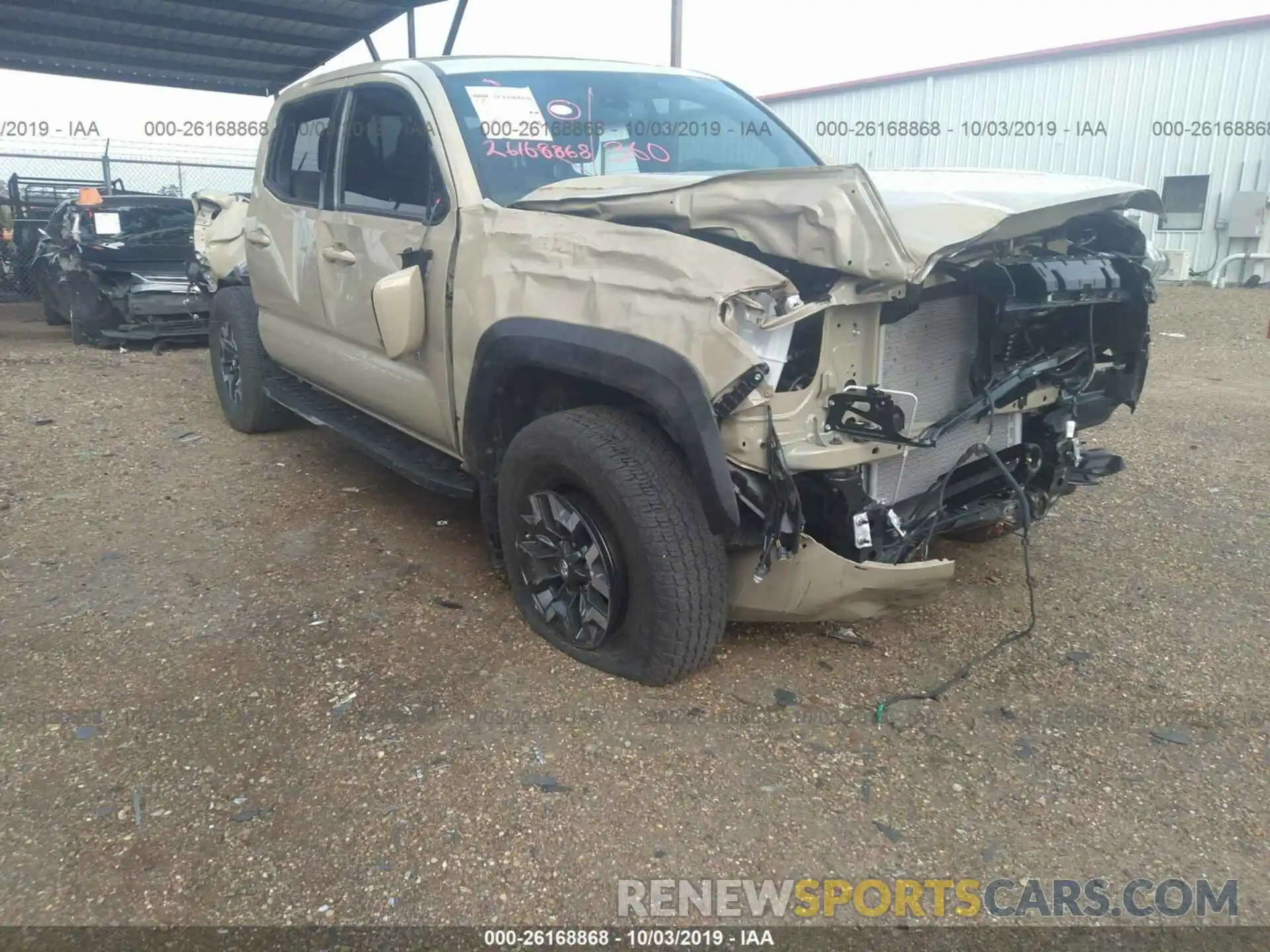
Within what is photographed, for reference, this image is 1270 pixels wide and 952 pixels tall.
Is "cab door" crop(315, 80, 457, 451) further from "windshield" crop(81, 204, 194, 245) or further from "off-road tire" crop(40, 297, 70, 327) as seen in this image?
"off-road tire" crop(40, 297, 70, 327)

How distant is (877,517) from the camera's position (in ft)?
9.17

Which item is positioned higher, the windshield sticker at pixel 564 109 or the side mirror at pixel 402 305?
the windshield sticker at pixel 564 109

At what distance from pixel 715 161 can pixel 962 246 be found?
1.73 metres

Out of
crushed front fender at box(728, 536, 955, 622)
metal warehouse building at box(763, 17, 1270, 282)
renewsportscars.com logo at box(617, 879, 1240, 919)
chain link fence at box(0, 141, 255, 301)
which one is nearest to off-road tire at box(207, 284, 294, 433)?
crushed front fender at box(728, 536, 955, 622)

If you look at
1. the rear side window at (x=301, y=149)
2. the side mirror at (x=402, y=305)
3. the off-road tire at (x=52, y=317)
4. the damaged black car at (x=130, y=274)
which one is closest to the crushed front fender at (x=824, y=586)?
the side mirror at (x=402, y=305)

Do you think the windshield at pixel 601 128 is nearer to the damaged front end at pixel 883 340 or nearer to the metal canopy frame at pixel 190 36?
the damaged front end at pixel 883 340

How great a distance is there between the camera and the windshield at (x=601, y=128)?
3.49 metres

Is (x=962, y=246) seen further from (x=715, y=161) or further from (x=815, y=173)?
(x=715, y=161)

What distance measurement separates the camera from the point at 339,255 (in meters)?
4.12

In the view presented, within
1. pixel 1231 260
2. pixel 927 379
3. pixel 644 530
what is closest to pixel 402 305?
pixel 644 530

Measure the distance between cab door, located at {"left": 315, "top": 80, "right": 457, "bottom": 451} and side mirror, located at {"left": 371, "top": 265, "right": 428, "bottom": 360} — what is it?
16mm

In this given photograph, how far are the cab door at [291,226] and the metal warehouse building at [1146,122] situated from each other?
1187cm

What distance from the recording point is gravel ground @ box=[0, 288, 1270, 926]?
228cm

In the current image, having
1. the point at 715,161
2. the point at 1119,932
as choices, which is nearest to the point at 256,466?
the point at 715,161
